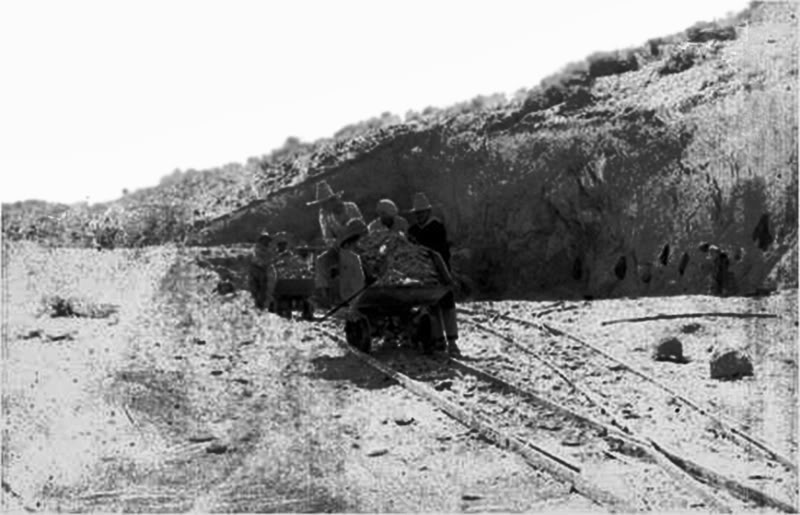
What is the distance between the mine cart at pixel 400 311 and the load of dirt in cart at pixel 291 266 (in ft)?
19.9

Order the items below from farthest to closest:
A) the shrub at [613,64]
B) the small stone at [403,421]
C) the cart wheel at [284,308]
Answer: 1. the shrub at [613,64]
2. the cart wheel at [284,308]
3. the small stone at [403,421]

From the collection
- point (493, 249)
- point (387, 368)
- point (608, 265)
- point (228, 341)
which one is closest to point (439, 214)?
point (493, 249)

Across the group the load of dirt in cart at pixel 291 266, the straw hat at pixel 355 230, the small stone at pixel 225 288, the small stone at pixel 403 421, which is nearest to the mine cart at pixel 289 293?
the load of dirt in cart at pixel 291 266

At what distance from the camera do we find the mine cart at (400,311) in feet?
48.8

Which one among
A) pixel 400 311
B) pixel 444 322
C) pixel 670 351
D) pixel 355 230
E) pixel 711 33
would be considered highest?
pixel 711 33

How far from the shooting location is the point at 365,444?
10578mm

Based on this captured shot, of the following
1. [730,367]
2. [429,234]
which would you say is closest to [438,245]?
[429,234]

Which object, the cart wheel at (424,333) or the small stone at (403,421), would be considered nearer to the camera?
the small stone at (403,421)

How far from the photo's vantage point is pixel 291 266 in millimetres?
22641

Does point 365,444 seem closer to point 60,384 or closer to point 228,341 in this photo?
point 60,384

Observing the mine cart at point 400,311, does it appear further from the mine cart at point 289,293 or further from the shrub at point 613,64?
Result: the shrub at point 613,64

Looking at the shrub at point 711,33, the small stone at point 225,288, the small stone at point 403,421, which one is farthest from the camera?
the shrub at point 711,33

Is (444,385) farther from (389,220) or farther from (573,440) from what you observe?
(389,220)

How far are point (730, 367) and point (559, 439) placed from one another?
3.74 m
